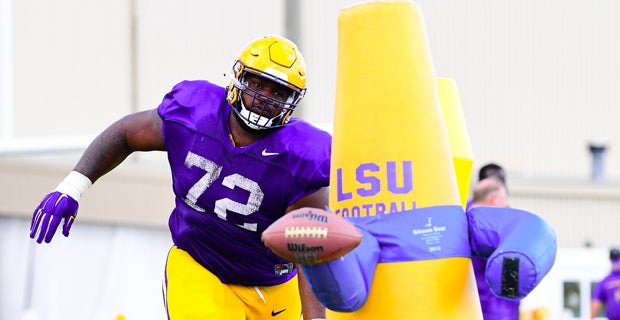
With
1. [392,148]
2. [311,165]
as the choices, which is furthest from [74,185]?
[392,148]

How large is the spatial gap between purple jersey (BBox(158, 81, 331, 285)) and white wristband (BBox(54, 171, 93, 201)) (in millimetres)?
408

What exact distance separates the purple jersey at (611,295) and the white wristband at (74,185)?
6505 mm

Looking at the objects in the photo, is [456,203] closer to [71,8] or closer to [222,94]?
[222,94]

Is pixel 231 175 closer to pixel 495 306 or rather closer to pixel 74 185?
pixel 74 185

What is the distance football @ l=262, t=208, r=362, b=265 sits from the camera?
10.9 ft

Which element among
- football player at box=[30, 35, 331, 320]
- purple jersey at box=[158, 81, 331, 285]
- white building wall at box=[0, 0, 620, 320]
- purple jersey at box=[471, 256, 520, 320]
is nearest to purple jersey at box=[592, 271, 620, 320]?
white building wall at box=[0, 0, 620, 320]

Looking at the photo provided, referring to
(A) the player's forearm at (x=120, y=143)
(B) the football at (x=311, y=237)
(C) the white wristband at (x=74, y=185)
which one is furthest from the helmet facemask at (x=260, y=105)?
(B) the football at (x=311, y=237)

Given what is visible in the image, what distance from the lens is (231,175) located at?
432cm

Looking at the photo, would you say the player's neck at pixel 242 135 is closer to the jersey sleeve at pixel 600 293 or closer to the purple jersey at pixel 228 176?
the purple jersey at pixel 228 176

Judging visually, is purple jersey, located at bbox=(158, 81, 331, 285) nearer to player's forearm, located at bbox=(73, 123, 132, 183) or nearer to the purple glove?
player's forearm, located at bbox=(73, 123, 132, 183)

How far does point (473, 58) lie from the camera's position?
1872 centimetres

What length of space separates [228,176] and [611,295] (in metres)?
6.58

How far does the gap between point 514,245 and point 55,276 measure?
803 centimetres

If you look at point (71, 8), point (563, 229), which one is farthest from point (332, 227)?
point (563, 229)
